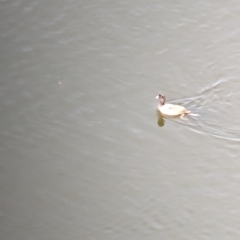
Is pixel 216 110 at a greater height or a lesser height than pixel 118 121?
greater

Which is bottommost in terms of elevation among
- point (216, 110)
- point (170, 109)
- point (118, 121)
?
point (118, 121)

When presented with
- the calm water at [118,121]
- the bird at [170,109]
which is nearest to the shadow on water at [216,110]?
the calm water at [118,121]

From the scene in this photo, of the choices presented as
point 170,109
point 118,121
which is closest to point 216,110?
point 170,109

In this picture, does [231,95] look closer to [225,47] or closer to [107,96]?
[225,47]

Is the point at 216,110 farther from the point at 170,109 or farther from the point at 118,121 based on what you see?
the point at 118,121

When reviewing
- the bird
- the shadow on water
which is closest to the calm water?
the shadow on water

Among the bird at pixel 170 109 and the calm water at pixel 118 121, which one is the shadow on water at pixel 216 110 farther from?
the bird at pixel 170 109

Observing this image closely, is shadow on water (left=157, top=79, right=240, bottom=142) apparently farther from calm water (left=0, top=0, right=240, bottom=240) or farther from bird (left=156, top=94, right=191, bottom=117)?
bird (left=156, top=94, right=191, bottom=117)
